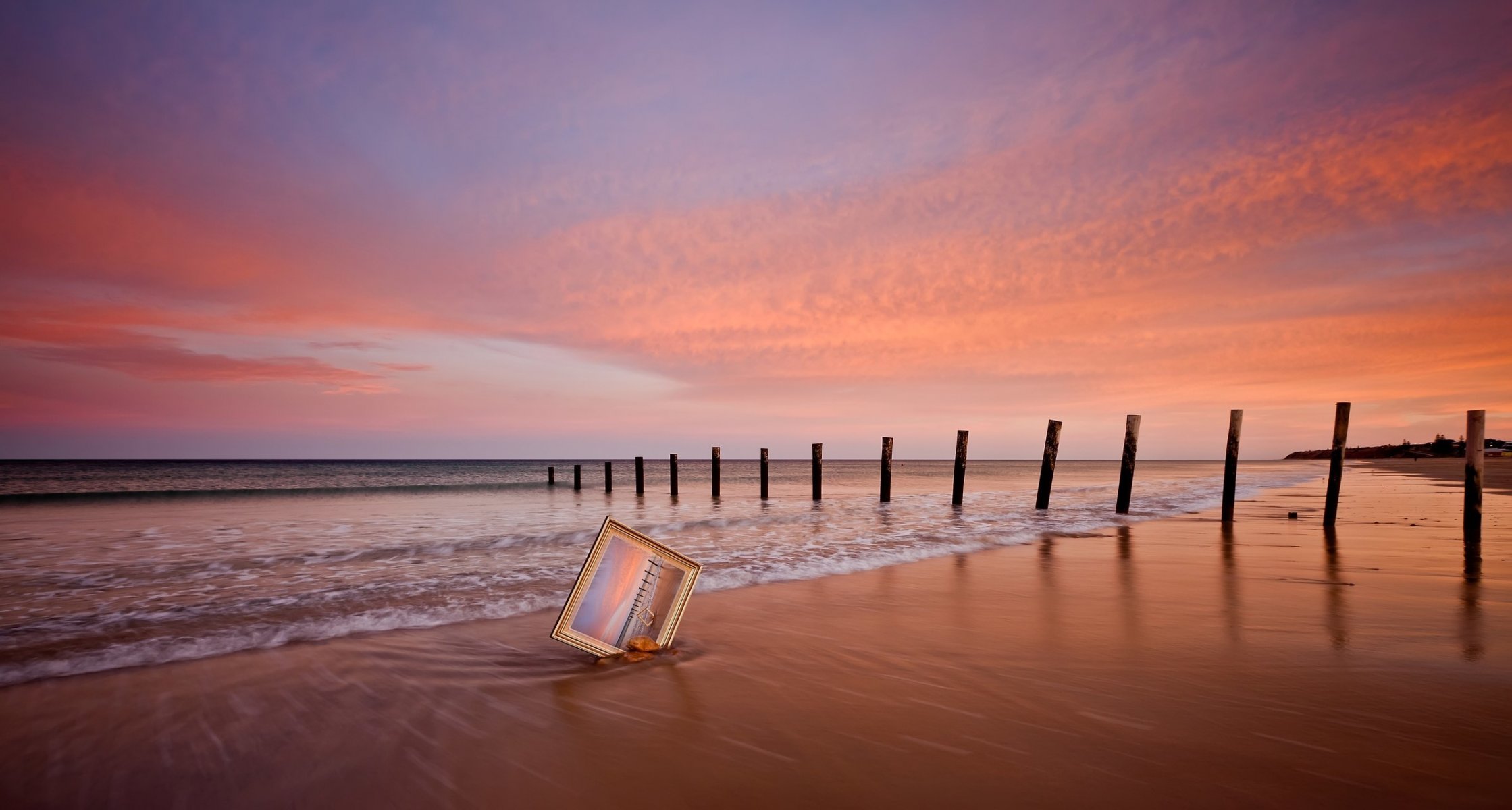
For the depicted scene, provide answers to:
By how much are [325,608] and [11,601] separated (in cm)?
390

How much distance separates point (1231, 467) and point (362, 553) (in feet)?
57.3

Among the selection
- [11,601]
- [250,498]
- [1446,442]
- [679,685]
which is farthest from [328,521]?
[1446,442]

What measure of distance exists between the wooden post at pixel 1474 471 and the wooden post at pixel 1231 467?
10.7 ft

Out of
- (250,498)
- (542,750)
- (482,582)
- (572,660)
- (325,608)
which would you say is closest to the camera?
(542,750)

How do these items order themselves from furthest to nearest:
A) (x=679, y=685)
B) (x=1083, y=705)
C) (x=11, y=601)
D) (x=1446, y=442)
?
(x=1446, y=442) < (x=11, y=601) < (x=679, y=685) < (x=1083, y=705)

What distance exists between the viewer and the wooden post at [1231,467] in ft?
44.8

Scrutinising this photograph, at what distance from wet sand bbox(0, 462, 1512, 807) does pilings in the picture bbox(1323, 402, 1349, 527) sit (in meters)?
7.03

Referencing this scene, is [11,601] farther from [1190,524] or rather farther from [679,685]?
[1190,524]

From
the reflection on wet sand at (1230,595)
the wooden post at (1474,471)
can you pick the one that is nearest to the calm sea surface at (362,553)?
the reflection on wet sand at (1230,595)

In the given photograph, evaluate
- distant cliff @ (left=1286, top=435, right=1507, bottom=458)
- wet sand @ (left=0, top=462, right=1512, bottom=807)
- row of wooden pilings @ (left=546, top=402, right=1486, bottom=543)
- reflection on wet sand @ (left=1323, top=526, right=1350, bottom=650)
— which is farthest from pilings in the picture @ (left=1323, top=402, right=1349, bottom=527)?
distant cliff @ (left=1286, top=435, right=1507, bottom=458)

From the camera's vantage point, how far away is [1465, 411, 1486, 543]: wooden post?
10258 millimetres

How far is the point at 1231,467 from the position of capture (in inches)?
571

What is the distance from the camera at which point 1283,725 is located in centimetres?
319

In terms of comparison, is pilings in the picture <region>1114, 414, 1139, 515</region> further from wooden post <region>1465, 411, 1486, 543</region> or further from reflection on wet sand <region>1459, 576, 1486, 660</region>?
reflection on wet sand <region>1459, 576, 1486, 660</region>
